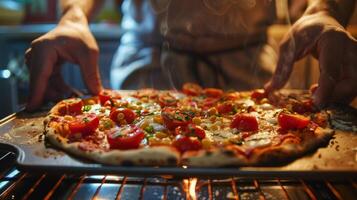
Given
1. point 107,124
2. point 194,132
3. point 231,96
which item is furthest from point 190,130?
point 231,96

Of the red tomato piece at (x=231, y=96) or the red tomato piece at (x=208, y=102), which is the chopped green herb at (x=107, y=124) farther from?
the red tomato piece at (x=231, y=96)

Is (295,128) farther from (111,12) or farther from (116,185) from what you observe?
(111,12)

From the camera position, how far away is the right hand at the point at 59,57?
6.93 ft

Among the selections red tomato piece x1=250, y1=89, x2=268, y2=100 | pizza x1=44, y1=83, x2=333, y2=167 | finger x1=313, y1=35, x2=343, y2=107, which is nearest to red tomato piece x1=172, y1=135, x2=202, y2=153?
pizza x1=44, y1=83, x2=333, y2=167

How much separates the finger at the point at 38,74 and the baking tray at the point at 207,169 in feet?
1.64

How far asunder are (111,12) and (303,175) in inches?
176

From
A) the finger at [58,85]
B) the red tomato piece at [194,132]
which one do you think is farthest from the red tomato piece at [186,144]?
the finger at [58,85]

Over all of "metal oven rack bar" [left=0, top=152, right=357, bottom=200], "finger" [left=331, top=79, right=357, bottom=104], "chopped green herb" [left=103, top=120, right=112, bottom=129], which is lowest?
"metal oven rack bar" [left=0, top=152, right=357, bottom=200]

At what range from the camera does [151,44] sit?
9.39ft

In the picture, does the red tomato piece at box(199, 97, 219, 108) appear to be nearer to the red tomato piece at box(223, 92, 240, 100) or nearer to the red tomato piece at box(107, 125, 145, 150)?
the red tomato piece at box(223, 92, 240, 100)

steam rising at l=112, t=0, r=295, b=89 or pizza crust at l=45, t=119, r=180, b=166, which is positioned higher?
steam rising at l=112, t=0, r=295, b=89

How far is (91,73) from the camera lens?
7.50 feet

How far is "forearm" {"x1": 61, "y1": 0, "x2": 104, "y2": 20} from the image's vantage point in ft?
8.11

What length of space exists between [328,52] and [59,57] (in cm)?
140
